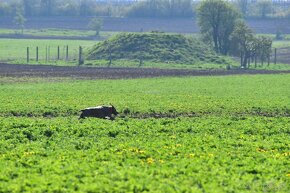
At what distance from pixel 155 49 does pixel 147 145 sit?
257 feet

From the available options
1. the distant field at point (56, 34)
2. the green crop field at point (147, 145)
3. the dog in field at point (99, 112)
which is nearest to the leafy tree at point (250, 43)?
the green crop field at point (147, 145)

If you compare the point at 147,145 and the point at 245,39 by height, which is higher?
the point at 147,145

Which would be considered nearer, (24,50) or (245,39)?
(245,39)

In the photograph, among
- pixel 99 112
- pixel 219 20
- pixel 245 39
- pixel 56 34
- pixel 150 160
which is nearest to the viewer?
Answer: pixel 150 160

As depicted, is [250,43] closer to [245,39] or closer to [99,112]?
[245,39]

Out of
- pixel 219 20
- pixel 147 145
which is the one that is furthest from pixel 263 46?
pixel 147 145

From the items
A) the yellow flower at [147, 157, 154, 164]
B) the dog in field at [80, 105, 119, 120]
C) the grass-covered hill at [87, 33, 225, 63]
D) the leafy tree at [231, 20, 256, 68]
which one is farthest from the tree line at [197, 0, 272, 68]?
the yellow flower at [147, 157, 154, 164]

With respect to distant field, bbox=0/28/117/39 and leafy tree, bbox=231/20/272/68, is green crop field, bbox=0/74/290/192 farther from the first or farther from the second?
distant field, bbox=0/28/117/39

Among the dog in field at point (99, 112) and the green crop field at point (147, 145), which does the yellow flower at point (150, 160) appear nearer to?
the green crop field at point (147, 145)

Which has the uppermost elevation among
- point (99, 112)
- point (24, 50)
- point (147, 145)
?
point (147, 145)

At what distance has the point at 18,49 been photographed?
427ft

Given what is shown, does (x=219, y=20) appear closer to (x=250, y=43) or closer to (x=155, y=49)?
(x=250, y=43)

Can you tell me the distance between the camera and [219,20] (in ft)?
394

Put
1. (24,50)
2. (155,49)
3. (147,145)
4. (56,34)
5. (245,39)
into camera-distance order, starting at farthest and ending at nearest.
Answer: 1. (56,34)
2. (24,50)
3. (245,39)
4. (155,49)
5. (147,145)
